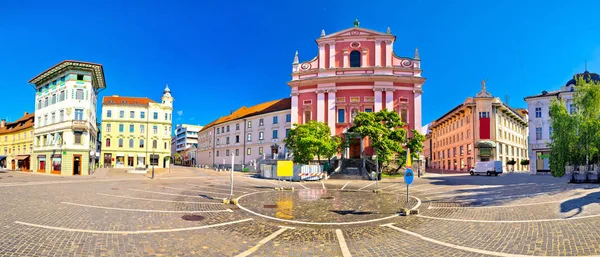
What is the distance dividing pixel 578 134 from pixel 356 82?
2608 cm

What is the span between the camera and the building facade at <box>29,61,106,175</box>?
38.8 metres

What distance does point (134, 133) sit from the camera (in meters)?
60.0

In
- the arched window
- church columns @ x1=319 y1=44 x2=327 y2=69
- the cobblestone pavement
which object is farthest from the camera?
church columns @ x1=319 y1=44 x2=327 y2=69

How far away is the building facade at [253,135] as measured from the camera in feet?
187

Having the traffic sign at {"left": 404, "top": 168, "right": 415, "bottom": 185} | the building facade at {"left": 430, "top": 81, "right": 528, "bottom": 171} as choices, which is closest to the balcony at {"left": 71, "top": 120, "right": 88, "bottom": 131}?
the traffic sign at {"left": 404, "top": 168, "right": 415, "bottom": 185}

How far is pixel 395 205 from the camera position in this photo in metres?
13.9

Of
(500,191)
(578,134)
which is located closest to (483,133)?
(578,134)

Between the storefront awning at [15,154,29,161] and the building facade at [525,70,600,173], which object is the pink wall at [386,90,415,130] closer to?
the building facade at [525,70,600,173]

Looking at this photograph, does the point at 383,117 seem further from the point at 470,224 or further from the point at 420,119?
the point at 470,224

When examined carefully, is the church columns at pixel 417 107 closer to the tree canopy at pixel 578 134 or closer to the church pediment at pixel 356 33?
the church pediment at pixel 356 33

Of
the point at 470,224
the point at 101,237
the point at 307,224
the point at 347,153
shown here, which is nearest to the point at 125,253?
the point at 101,237

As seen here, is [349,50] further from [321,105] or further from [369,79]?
[321,105]

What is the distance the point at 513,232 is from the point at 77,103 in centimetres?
4705

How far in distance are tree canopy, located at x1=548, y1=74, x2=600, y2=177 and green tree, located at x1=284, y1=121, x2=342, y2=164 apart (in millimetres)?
19853
